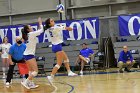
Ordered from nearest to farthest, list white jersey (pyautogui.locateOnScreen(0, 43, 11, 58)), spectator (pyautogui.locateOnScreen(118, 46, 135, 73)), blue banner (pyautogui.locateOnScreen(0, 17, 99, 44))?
spectator (pyautogui.locateOnScreen(118, 46, 135, 73)), white jersey (pyautogui.locateOnScreen(0, 43, 11, 58)), blue banner (pyautogui.locateOnScreen(0, 17, 99, 44))

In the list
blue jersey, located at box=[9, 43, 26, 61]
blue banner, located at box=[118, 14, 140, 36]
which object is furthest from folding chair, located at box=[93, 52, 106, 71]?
blue jersey, located at box=[9, 43, 26, 61]

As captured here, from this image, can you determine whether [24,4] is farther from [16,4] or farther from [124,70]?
[124,70]

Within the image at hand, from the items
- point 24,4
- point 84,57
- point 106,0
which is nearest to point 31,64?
point 84,57

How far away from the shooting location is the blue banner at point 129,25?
16.3m

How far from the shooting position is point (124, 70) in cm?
1445

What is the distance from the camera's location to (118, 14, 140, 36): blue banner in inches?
640

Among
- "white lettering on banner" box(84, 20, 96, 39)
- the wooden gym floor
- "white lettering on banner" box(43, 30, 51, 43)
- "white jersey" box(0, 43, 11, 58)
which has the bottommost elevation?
the wooden gym floor

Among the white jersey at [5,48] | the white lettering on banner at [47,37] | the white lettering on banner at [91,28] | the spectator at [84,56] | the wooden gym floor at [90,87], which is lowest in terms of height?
the wooden gym floor at [90,87]

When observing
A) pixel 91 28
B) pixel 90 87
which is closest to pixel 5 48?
pixel 91 28

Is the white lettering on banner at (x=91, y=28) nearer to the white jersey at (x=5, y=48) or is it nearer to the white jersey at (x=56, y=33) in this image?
the white jersey at (x=5, y=48)

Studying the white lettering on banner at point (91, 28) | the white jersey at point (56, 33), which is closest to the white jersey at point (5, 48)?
the white lettering on banner at point (91, 28)

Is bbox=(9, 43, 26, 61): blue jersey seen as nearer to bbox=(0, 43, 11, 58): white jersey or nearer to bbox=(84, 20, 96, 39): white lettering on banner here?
bbox=(0, 43, 11, 58): white jersey

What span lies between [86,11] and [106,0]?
4.75ft

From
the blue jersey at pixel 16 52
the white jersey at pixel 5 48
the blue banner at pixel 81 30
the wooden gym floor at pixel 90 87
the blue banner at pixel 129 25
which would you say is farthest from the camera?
the blue banner at pixel 81 30
